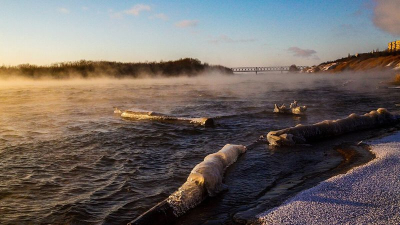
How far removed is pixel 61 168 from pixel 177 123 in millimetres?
6756

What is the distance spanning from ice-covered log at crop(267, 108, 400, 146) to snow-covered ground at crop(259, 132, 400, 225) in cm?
314

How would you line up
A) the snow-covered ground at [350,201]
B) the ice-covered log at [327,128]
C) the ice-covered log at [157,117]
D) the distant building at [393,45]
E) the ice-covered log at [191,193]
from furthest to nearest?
the distant building at [393,45] < the ice-covered log at [157,117] < the ice-covered log at [327,128] < the ice-covered log at [191,193] < the snow-covered ground at [350,201]

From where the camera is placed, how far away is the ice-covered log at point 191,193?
487 centimetres

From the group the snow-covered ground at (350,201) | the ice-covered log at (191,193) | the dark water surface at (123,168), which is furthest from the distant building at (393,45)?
the ice-covered log at (191,193)

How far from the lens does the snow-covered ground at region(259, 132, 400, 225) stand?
4453 mm

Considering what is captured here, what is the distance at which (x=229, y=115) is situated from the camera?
16375 millimetres

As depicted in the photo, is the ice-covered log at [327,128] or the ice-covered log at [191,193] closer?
the ice-covered log at [191,193]

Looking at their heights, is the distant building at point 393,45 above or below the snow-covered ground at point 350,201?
above

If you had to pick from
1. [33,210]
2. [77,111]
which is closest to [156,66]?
[77,111]

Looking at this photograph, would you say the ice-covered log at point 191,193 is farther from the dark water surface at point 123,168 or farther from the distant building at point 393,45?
the distant building at point 393,45

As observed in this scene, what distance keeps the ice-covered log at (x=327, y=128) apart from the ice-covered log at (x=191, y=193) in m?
2.80

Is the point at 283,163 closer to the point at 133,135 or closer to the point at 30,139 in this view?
the point at 133,135

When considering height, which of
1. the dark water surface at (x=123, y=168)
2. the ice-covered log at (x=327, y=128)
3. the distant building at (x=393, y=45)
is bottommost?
the dark water surface at (x=123, y=168)

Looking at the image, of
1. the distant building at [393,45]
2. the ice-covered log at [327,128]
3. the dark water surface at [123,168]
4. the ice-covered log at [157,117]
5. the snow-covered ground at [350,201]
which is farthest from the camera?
the distant building at [393,45]
